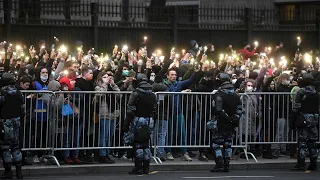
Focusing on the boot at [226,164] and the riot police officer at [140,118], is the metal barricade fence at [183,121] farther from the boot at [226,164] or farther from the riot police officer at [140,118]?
the riot police officer at [140,118]

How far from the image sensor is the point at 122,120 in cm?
1558

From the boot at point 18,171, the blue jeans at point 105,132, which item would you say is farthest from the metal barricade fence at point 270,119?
the boot at point 18,171

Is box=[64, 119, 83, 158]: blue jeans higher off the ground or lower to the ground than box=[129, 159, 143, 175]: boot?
higher

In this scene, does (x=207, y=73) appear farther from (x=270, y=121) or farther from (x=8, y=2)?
(x=8, y=2)

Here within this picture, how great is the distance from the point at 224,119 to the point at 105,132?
2413 millimetres

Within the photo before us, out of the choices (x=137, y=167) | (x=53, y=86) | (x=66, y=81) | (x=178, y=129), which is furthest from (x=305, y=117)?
(x=53, y=86)

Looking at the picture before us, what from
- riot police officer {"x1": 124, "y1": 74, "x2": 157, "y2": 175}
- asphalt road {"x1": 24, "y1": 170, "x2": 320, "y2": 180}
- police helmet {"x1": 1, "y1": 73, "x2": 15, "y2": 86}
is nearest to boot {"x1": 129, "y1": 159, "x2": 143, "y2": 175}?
riot police officer {"x1": 124, "y1": 74, "x2": 157, "y2": 175}

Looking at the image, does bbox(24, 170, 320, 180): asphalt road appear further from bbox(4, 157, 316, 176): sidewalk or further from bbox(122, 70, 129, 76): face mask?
bbox(122, 70, 129, 76): face mask

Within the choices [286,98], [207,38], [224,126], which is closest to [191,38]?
[207,38]

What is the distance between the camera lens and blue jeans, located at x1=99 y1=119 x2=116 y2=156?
15.4 m

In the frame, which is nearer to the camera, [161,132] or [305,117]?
[305,117]

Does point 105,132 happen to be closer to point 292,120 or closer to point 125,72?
point 125,72

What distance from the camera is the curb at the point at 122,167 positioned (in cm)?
1454

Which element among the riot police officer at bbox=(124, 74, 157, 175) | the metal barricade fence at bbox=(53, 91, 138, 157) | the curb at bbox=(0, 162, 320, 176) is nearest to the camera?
the riot police officer at bbox=(124, 74, 157, 175)
